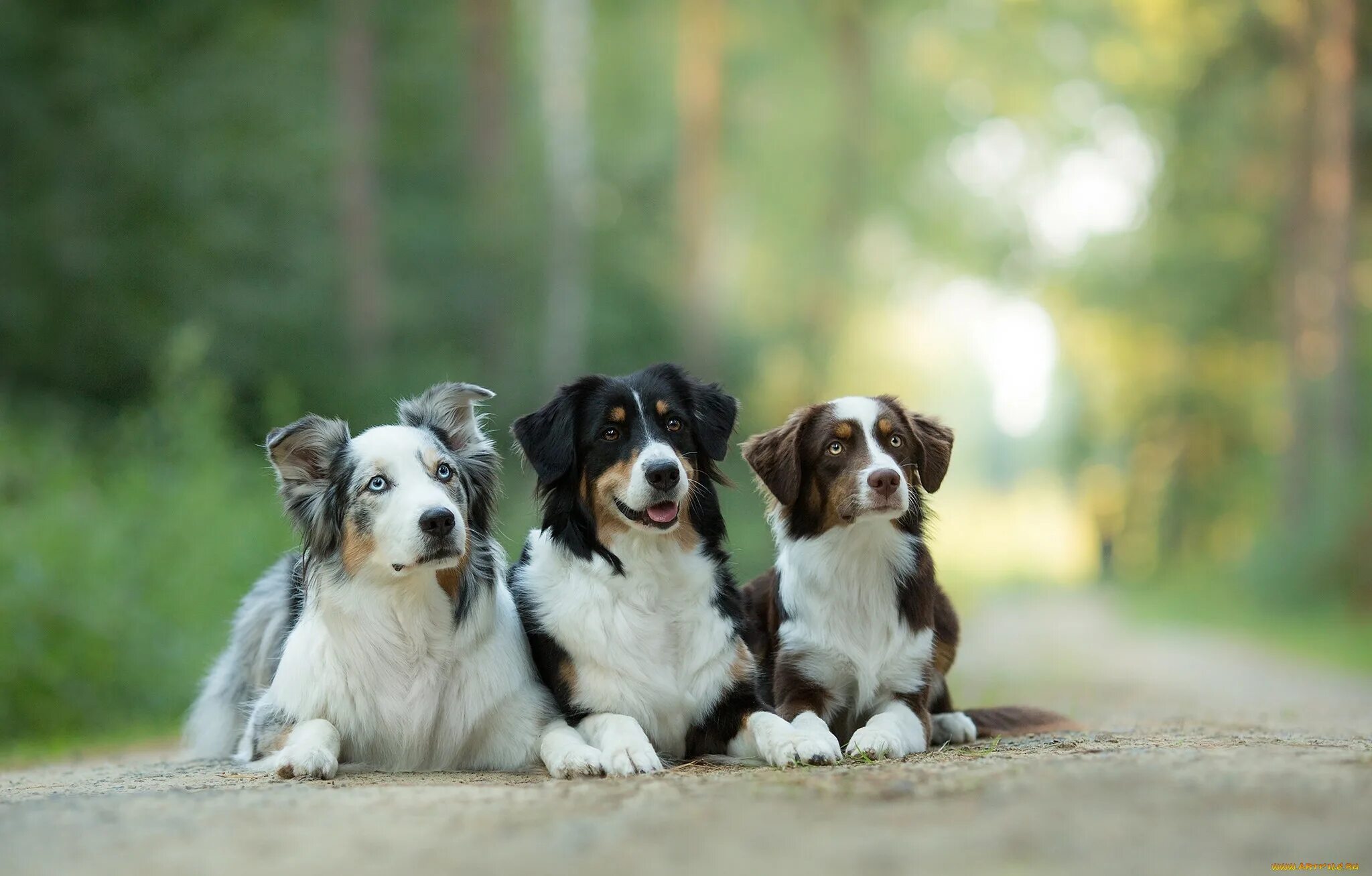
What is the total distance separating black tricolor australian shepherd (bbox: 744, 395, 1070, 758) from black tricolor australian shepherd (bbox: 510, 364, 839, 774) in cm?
38

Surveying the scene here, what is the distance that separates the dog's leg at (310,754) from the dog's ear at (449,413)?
4.25 ft

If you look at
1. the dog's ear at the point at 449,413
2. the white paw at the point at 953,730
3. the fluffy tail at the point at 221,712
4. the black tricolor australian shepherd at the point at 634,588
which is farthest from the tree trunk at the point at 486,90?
the white paw at the point at 953,730

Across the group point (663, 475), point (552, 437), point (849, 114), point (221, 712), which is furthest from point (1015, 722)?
point (849, 114)

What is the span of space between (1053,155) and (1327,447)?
14.5 metres

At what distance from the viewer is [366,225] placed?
19.9 meters

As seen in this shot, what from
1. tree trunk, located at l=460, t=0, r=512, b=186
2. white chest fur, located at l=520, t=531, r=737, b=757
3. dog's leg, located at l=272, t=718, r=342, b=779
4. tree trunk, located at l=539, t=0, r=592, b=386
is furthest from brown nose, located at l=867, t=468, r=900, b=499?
tree trunk, located at l=460, t=0, r=512, b=186

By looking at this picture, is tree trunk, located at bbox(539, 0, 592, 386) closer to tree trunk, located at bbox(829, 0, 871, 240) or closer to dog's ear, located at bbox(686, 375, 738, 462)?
tree trunk, located at bbox(829, 0, 871, 240)

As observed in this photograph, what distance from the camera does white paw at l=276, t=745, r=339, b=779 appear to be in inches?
193

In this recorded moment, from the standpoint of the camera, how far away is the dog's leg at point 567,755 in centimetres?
481

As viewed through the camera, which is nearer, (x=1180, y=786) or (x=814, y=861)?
(x=814, y=861)

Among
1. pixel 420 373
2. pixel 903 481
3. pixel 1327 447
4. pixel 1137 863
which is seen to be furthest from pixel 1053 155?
pixel 1137 863

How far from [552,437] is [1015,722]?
2.80 metres

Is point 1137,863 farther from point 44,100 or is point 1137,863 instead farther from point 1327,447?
point 1327,447

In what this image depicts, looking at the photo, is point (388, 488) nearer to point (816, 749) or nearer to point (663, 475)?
point (663, 475)
